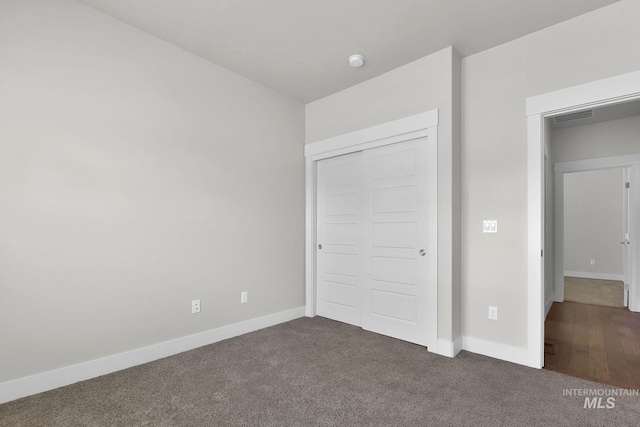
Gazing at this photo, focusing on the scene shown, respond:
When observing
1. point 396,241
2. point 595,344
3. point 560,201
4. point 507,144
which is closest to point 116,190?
point 396,241

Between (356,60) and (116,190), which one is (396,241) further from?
(116,190)

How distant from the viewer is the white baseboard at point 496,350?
8.64 ft

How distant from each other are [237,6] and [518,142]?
2535 mm

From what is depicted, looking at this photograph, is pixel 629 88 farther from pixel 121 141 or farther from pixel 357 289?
pixel 121 141

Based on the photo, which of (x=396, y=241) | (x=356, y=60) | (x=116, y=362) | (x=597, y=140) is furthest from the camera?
(x=597, y=140)

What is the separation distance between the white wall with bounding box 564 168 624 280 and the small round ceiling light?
646cm

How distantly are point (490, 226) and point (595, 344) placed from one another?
1684mm

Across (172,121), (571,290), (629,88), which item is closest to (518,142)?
(629,88)

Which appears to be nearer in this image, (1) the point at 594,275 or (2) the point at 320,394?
(2) the point at 320,394

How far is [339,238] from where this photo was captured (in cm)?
389

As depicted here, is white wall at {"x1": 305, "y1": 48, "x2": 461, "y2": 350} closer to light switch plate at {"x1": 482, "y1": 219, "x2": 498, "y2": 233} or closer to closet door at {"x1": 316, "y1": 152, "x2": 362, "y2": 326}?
light switch plate at {"x1": 482, "y1": 219, "x2": 498, "y2": 233}

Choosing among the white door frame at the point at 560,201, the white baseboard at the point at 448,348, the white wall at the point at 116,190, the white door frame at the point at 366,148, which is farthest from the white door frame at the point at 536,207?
the white door frame at the point at 560,201

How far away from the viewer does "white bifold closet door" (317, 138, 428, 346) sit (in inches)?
122

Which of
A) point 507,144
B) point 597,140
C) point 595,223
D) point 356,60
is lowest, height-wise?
point 595,223
